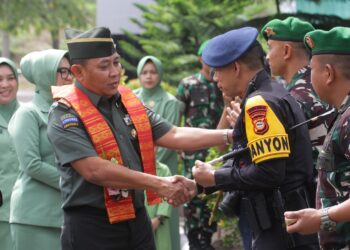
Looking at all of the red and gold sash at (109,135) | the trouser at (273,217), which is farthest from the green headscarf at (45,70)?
the trouser at (273,217)

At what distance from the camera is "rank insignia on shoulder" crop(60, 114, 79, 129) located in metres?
5.12

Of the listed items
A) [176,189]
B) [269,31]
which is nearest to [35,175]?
A: [176,189]

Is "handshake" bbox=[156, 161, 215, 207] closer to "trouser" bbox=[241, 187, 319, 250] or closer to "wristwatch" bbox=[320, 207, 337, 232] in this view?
"trouser" bbox=[241, 187, 319, 250]

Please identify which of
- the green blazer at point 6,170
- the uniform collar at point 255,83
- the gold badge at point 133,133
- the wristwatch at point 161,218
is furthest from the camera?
the wristwatch at point 161,218

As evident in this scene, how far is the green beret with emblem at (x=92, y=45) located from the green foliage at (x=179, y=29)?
8274mm

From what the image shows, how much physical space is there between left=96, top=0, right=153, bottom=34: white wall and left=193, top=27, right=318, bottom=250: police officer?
39.8 feet

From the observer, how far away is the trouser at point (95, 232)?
5.11 m

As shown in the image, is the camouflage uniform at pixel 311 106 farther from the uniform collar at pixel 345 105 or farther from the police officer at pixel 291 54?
the uniform collar at pixel 345 105

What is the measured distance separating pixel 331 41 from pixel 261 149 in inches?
28.0

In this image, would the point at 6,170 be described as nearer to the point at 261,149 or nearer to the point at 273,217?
the point at 273,217

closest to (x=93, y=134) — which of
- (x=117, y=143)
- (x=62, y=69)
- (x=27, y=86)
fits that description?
(x=117, y=143)

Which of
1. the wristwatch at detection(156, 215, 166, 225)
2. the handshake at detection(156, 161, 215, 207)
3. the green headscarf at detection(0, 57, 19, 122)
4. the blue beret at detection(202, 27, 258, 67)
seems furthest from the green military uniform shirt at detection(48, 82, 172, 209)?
the wristwatch at detection(156, 215, 166, 225)

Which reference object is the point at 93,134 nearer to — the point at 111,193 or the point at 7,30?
the point at 111,193

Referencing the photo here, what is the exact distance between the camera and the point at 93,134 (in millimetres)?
5117
